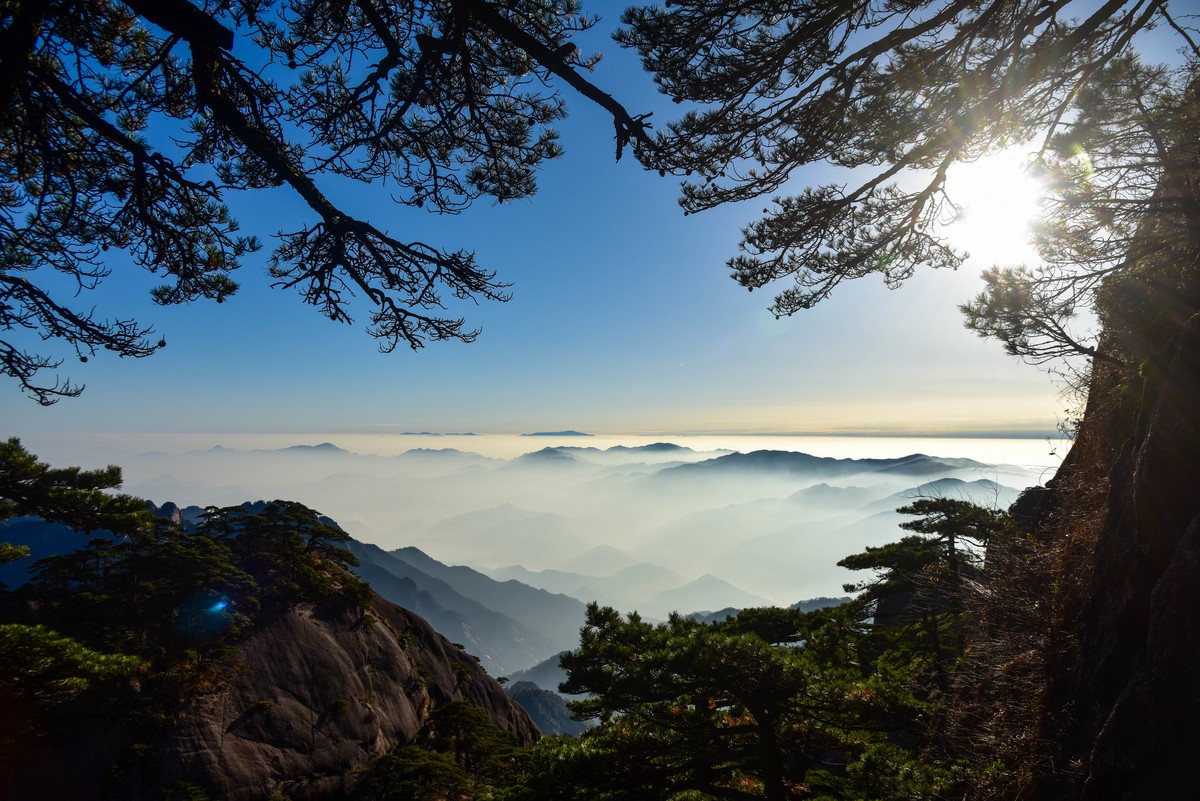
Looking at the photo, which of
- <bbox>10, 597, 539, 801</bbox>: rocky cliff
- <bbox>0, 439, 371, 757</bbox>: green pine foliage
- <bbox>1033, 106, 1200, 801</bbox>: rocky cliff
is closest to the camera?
<bbox>1033, 106, 1200, 801</bbox>: rocky cliff

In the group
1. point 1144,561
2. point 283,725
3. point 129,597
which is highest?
point 1144,561

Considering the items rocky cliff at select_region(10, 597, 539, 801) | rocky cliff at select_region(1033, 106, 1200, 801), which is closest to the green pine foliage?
rocky cliff at select_region(10, 597, 539, 801)

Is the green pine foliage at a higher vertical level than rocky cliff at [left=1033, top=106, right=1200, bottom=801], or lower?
lower

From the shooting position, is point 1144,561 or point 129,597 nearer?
point 1144,561

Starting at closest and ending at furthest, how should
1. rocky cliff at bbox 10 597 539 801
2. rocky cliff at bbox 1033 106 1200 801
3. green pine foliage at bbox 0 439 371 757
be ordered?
1. rocky cliff at bbox 1033 106 1200 801
2. green pine foliage at bbox 0 439 371 757
3. rocky cliff at bbox 10 597 539 801

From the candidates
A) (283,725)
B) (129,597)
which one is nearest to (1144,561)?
(283,725)

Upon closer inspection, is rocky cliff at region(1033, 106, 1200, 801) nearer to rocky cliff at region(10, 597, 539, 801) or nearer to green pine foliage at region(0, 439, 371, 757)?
green pine foliage at region(0, 439, 371, 757)

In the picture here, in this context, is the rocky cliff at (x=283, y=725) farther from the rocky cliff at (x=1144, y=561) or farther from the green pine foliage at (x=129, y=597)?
the rocky cliff at (x=1144, y=561)

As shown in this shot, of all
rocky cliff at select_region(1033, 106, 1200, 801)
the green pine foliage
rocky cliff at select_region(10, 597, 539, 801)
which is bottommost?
rocky cliff at select_region(10, 597, 539, 801)

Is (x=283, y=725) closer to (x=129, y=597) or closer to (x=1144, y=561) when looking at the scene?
(x=129, y=597)

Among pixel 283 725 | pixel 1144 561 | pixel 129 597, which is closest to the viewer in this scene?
pixel 1144 561

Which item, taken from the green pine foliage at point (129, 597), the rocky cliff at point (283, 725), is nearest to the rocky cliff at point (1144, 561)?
the green pine foliage at point (129, 597)

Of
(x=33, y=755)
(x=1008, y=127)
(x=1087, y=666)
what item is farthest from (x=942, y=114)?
(x=33, y=755)

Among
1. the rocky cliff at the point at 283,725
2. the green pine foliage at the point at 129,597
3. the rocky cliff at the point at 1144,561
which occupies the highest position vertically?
the rocky cliff at the point at 1144,561
